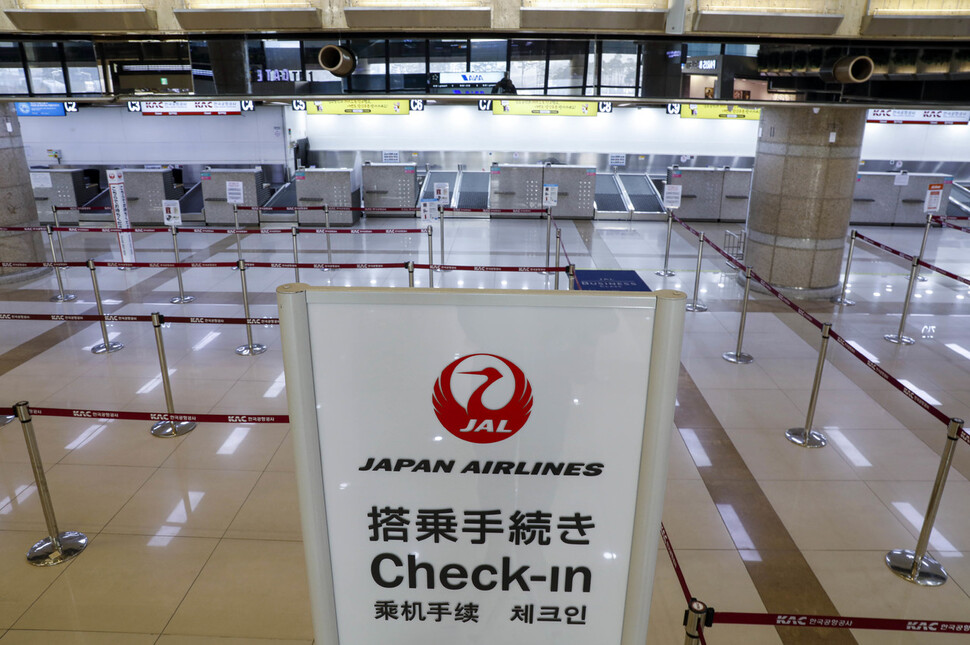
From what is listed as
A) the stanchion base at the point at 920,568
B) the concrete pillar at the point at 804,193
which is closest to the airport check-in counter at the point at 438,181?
the concrete pillar at the point at 804,193

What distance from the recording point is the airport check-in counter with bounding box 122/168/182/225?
15.6m

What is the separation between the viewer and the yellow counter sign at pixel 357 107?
15.3 m

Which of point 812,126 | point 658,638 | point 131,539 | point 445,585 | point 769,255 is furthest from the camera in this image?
point 769,255

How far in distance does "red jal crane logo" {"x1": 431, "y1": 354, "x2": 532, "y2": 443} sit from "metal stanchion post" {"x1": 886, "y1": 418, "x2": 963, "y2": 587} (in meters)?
3.56

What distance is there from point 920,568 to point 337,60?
744 centimetres

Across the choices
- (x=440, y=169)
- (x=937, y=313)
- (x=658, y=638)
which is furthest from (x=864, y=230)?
(x=658, y=638)

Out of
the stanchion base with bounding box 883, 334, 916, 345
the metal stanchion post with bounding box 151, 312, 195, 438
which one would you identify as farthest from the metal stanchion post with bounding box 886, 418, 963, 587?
the metal stanchion post with bounding box 151, 312, 195, 438

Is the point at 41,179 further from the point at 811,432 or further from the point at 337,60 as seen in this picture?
the point at 811,432

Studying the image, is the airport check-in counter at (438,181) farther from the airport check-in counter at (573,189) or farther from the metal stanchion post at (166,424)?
the metal stanchion post at (166,424)

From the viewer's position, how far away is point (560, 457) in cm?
169

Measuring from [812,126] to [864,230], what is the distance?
311 inches

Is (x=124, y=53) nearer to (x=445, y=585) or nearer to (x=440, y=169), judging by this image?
(x=445, y=585)

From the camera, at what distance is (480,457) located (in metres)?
1.70

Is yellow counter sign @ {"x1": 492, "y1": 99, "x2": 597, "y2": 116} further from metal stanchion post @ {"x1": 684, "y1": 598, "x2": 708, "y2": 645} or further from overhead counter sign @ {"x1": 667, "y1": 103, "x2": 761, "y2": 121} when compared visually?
metal stanchion post @ {"x1": 684, "y1": 598, "x2": 708, "y2": 645}
